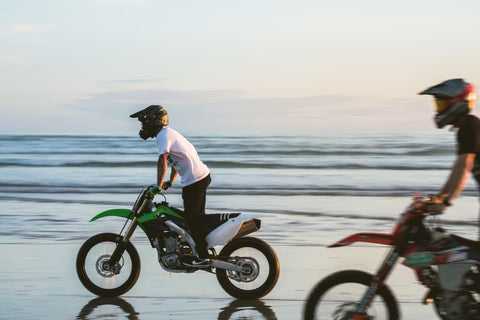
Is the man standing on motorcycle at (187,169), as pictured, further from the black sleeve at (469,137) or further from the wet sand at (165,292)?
the black sleeve at (469,137)

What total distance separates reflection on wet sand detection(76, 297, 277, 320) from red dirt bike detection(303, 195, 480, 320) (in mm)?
1604

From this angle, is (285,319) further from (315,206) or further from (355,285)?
(315,206)

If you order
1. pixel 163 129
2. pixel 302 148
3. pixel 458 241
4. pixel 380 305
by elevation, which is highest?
pixel 163 129

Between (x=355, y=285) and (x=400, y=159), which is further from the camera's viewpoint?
(x=400, y=159)

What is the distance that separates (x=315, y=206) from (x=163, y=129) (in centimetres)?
922

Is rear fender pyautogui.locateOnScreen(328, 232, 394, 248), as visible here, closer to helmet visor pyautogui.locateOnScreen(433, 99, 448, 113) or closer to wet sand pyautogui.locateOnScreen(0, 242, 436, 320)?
helmet visor pyautogui.locateOnScreen(433, 99, 448, 113)

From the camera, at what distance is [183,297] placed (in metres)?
7.67

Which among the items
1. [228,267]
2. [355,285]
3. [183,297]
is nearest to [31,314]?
[183,297]

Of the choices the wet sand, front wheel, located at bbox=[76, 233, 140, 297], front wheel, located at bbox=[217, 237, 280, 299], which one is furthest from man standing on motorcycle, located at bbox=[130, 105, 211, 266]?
front wheel, located at bbox=[76, 233, 140, 297]

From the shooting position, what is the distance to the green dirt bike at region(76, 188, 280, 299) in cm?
786

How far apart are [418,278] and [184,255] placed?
126 inches

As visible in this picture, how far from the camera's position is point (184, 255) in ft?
26.1

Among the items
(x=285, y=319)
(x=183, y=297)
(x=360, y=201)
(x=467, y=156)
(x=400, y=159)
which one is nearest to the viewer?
(x=467, y=156)

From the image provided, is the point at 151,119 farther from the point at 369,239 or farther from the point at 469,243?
the point at 469,243
